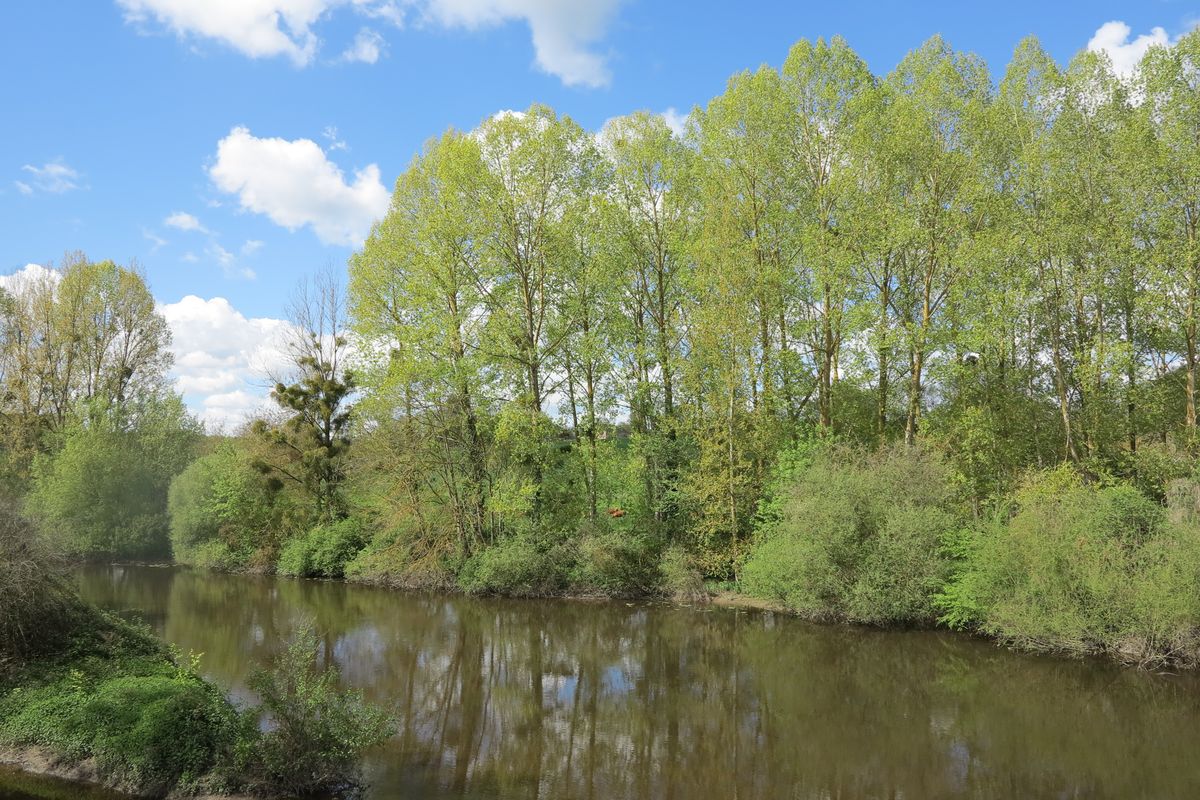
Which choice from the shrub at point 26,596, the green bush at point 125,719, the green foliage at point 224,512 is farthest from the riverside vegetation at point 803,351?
the green bush at point 125,719

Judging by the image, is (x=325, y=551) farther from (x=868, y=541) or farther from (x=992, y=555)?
(x=992, y=555)

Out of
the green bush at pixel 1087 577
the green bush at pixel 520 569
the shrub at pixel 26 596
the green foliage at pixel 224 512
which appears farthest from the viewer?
the green foliage at pixel 224 512

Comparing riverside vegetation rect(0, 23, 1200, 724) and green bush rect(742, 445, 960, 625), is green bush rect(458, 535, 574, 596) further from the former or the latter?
green bush rect(742, 445, 960, 625)

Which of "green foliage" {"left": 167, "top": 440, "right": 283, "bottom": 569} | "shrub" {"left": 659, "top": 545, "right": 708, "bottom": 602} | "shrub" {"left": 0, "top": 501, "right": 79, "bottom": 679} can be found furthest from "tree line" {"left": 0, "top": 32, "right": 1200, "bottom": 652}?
"shrub" {"left": 0, "top": 501, "right": 79, "bottom": 679}

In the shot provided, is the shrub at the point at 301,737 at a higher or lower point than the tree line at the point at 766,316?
lower

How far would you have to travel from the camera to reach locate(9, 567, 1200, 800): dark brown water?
32.1 feet

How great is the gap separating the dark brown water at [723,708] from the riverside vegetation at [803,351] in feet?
8.66

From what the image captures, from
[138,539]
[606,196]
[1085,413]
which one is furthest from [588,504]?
[138,539]

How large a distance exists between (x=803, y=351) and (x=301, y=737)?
2109cm

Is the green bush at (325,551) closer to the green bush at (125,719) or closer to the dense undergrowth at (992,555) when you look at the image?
the dense undergrowth at (992,555)

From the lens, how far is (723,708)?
A: 13.1 meters

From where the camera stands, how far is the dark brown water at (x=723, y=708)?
32.1 feet

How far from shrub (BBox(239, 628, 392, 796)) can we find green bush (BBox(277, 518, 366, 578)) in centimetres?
2181

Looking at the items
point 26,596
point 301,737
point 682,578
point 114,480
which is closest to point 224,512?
point 114,480
